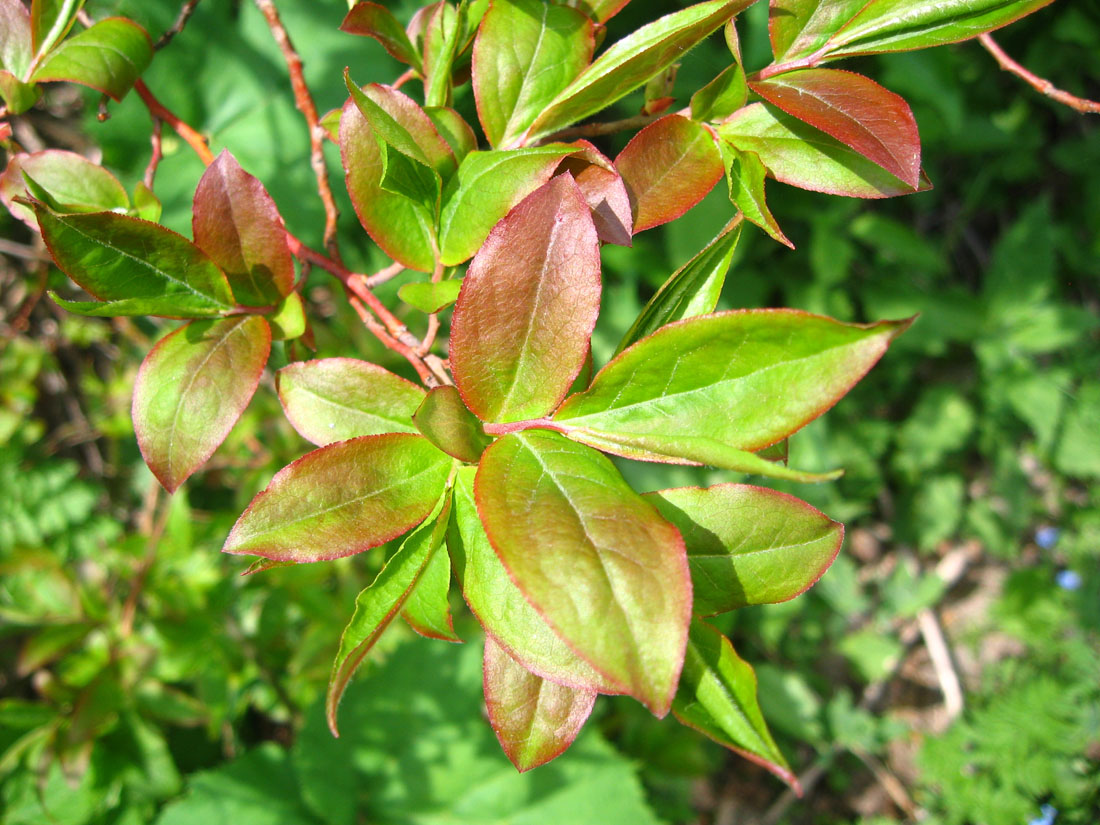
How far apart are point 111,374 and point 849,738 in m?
2.64

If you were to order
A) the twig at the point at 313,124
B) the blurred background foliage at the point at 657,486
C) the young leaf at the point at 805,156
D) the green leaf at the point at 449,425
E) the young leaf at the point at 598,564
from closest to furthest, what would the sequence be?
the young leaf at the point at 598,564 < the green leaf at the point at 449,425 < the young leaf at the point at 805,156 < the twig at the point at 313,124 < the blurred background foliage at the point at 657,486

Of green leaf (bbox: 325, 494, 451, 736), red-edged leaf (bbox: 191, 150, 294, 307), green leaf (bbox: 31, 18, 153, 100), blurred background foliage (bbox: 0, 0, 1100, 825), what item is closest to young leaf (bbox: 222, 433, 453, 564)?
green leaf (bbox: 325, 494, 451, 736)

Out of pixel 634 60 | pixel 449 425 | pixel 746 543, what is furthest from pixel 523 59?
pixel 746 543

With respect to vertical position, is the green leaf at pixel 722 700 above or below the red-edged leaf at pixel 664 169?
below

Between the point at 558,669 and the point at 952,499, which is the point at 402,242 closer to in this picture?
the point at 558,669

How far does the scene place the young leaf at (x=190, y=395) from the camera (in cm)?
63

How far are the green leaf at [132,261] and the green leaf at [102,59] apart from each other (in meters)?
0.23

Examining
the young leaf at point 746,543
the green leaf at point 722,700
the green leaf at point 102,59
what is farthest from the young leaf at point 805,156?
the green leaf at point 102,59

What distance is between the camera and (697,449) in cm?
45

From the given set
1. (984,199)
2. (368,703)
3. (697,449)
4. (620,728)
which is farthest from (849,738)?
(697,449)

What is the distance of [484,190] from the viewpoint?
0.64 m

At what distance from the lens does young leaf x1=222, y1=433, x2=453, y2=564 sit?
1.80 ft

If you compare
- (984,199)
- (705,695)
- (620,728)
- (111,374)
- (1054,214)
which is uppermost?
(705,695)

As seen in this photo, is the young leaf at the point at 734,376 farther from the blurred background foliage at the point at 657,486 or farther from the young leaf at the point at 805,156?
the blurred background foliage at the point at 657,486
